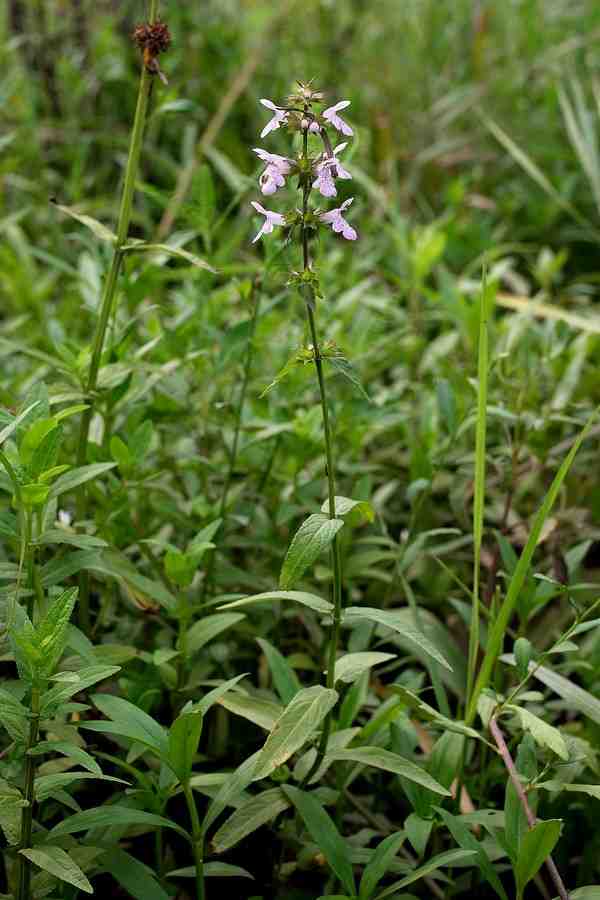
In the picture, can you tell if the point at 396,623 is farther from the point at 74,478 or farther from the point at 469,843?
the point at 74,478

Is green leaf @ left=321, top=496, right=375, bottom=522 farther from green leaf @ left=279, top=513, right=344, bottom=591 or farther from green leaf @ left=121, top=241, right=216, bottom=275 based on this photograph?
green leaf @ left=121, top=241, right=216, bottom=275

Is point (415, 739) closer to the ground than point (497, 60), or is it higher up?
closer to the ground

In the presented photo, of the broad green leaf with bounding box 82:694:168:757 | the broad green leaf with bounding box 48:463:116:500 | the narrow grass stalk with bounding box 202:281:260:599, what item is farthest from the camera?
the narrow grass stalk with bounding box 202:281:260:599

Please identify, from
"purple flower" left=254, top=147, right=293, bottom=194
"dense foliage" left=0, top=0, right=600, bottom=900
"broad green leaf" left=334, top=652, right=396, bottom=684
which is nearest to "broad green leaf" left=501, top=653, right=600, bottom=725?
"dense foliage" left=0, top=0, right=600, bottom=900

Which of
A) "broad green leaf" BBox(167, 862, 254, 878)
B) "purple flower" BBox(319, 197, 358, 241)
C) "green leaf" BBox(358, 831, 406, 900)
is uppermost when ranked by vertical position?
"purple flower" BBox(319, 197, 358, 241)

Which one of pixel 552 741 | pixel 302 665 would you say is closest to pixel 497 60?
pixel 302 665

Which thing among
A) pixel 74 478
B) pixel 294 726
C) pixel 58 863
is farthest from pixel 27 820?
pixel 74 478

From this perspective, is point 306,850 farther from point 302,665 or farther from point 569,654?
point 569,654
